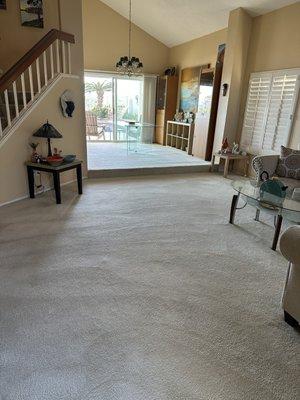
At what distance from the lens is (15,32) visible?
471cm

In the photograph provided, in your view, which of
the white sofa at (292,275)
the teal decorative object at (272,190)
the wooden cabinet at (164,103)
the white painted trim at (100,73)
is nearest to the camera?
the white sofa at (292,275)

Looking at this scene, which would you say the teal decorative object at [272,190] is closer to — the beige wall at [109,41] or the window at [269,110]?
the window at [269,110]

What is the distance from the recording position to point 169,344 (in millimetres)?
1682

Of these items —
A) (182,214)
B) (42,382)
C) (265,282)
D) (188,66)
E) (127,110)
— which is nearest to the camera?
(42,382)

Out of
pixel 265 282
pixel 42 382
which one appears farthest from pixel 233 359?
pixel 42 382

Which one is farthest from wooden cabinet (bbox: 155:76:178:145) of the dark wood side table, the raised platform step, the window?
the dark wood side table

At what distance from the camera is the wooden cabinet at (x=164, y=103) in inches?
322

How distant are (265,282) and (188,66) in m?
6.85

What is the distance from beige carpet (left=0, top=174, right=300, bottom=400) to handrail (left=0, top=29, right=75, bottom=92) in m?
1.58

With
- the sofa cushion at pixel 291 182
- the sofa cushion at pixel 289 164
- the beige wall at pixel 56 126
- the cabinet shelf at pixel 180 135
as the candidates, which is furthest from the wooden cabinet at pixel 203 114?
the beige wall at pixel 56 126

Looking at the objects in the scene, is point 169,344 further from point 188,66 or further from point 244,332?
point 188,66

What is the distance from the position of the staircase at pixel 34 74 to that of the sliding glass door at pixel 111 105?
400 centimetres

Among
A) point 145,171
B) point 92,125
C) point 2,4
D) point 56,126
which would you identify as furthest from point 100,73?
point 56,126

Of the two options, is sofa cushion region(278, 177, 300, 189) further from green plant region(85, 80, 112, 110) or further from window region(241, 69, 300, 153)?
green plant region(85, 80, 112, 110)
